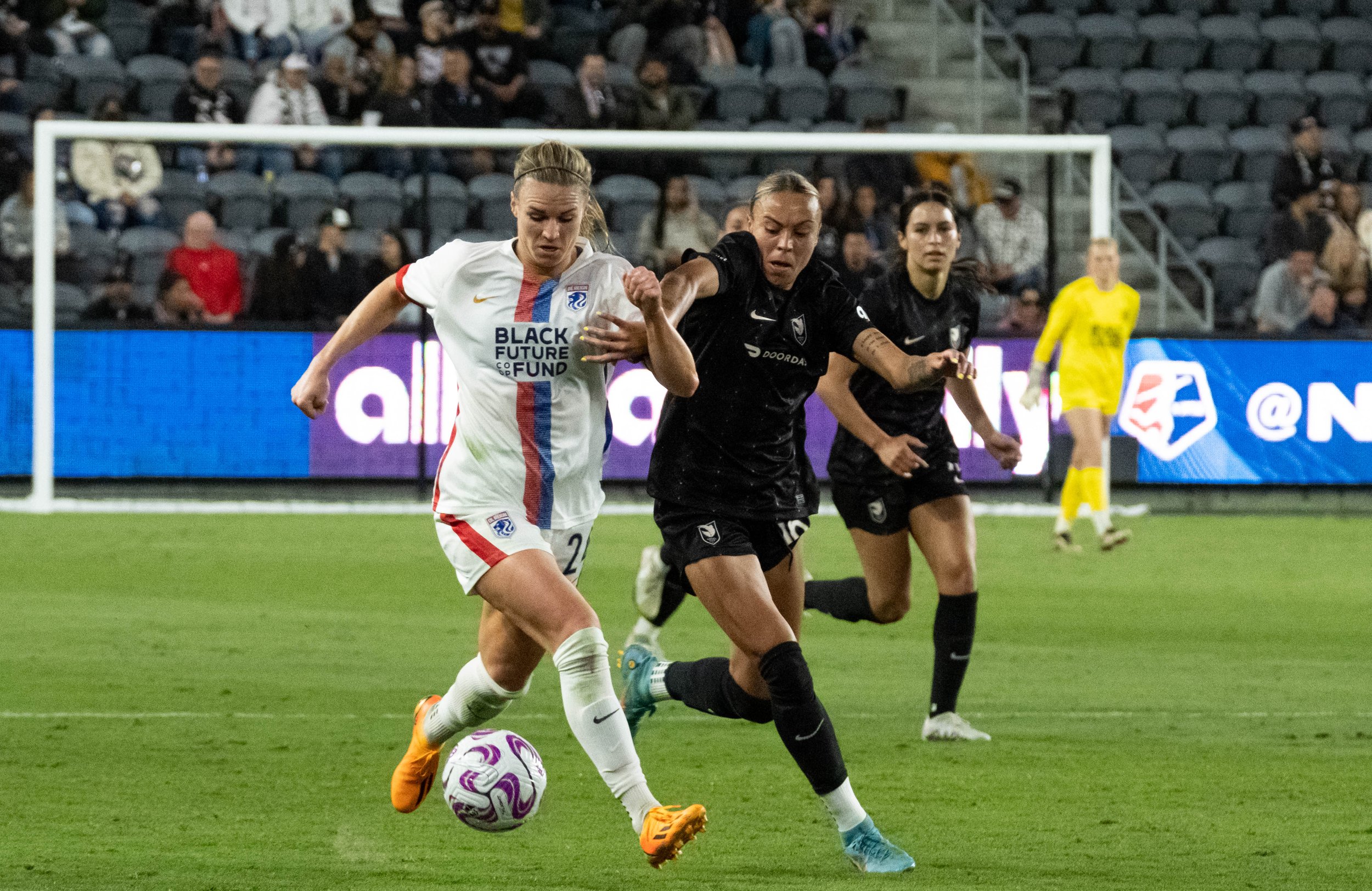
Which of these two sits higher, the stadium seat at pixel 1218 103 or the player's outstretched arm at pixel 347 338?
the stadium seat at pixel 1218 103

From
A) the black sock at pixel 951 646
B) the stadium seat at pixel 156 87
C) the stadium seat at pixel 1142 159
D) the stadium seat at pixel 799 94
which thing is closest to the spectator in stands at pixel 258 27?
the stadium seat at pixel 156 87

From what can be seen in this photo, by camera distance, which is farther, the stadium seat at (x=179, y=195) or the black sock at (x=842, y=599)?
the stadium seat at (x=179, y=195)

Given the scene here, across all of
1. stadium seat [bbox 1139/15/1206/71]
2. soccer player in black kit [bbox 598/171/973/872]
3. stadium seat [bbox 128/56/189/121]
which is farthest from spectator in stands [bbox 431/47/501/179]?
soccer player in black kit [bbox 598/171/973/872]

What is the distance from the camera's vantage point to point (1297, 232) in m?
17.8

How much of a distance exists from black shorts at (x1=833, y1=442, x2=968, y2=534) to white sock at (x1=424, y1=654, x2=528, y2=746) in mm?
1926

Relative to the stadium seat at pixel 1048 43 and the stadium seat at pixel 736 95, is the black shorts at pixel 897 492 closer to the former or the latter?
the stadium seat at pixel 736 95

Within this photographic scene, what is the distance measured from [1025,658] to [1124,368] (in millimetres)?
7371

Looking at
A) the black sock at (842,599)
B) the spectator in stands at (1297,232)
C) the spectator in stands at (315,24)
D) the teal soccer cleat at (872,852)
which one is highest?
the spectator in stands at (315,24)

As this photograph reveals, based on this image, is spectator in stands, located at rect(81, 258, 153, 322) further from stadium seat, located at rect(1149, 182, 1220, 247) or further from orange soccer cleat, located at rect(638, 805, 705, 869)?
orange soccer cleat, located at rect(638, 805, 705, 869)

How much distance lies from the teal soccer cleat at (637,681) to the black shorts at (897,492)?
91cm

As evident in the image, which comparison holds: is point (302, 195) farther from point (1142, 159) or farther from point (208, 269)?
point (1142, 159)

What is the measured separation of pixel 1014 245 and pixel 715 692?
35.8ft

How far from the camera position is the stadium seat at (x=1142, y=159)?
2003 centimetres

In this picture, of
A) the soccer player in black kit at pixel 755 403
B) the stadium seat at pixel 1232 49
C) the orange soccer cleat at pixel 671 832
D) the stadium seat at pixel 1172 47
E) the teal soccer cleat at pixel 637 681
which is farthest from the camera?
the stadium seat at pixel 1232 49
